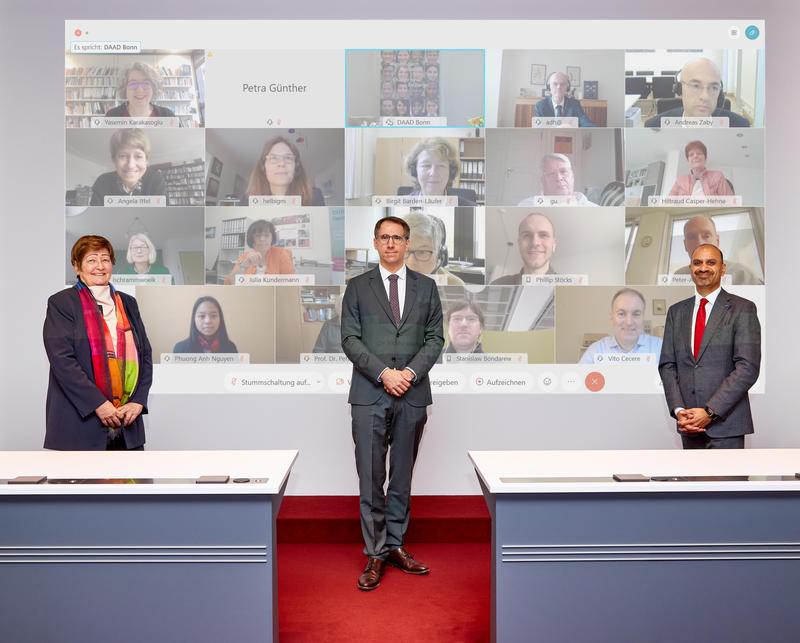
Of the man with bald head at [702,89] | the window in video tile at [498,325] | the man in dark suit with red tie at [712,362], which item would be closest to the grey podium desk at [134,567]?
the man in dark suit with red tie at [712,362]

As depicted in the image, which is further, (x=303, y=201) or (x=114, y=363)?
(x=303, y=201)

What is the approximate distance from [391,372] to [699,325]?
54.2 inches

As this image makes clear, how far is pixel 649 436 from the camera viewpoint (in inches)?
158

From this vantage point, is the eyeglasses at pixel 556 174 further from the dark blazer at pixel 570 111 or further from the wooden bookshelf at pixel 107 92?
the wooden bookshelf at pixel 107 92

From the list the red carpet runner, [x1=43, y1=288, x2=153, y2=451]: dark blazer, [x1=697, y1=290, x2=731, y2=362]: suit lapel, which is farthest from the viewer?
[x1=697, y1=290, x2=731, y2=362]: suit lapel

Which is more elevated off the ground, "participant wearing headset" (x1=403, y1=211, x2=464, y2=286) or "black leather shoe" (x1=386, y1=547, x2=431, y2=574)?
"participant wearing headset" (x1=403, y1=211, x2=464, y2=286)

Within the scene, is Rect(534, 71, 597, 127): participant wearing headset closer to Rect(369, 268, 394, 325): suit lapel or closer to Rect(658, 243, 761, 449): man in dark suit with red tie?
Rect(658, 243, 761, 449): man in dark suit with red tie

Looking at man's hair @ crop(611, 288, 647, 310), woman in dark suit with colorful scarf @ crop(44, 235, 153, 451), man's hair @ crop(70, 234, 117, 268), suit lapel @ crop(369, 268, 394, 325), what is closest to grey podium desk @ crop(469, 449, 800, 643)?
suit lapel @ crop(369, 268, 394, 325)

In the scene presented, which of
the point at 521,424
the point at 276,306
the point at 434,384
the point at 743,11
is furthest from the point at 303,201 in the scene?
the point at 743,11

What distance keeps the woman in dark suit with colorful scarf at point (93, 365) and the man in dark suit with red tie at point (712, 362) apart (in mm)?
2356

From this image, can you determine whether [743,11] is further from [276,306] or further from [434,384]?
[276,306]

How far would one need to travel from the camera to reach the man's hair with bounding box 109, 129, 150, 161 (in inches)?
155

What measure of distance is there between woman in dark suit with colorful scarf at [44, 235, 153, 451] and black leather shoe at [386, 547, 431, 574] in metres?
1.25

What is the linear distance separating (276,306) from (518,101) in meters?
1.85
